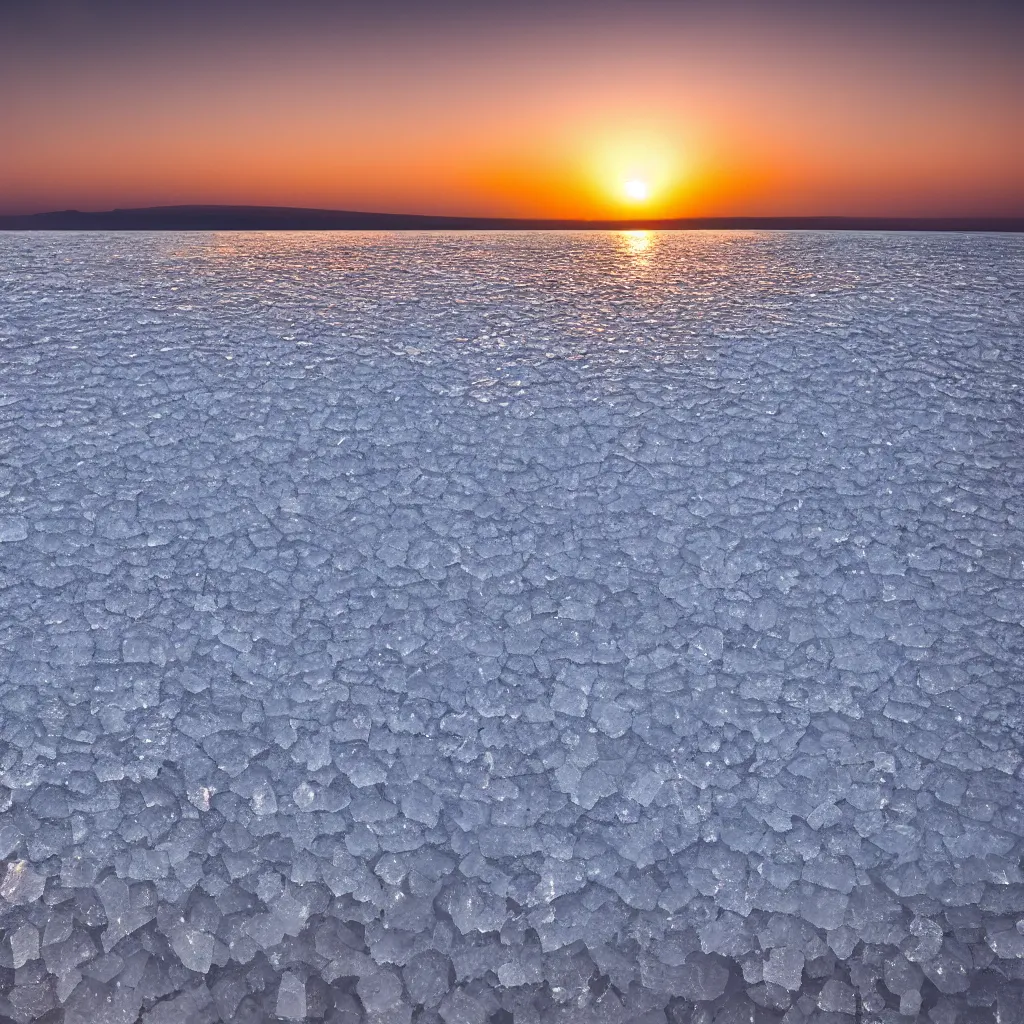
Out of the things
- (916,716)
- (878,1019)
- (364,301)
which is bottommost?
(878,1019)

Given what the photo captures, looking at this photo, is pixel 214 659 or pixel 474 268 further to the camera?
pixel 474 268

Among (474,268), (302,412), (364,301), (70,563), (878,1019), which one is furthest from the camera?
(474,268)

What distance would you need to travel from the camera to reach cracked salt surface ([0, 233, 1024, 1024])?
541cm

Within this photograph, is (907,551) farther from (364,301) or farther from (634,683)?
(364,301)

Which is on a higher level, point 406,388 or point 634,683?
point 406,388

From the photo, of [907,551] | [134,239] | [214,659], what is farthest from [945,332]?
[134,239]

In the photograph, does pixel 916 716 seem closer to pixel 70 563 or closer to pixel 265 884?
pixel 265 884

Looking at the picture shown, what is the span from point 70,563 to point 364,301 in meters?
5.72

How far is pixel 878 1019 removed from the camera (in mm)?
5117

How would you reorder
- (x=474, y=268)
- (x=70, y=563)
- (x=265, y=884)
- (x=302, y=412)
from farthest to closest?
(x=474, y=268), (x=302, y=412), (x=70, y=563), (x=265, y=884)

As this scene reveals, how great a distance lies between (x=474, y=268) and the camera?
45.2ft

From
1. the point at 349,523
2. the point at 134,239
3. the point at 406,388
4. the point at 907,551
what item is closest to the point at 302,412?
the point at 406,388

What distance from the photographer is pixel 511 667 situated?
6.98 m

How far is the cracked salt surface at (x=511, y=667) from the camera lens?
541 cm
